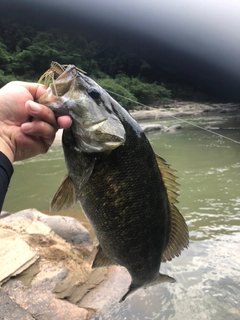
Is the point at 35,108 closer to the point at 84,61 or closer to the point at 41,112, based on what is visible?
the point at 41,112

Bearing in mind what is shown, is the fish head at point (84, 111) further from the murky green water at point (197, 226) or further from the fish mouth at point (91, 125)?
the murky green water at point (197, 226)

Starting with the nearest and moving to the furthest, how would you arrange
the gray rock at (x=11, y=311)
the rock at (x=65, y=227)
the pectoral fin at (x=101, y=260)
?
the pectoral fin at (x=101, y=260) < the gray rock at (x=11, y=311) < the rock at (x=65, y=227)

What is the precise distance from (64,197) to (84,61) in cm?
5637

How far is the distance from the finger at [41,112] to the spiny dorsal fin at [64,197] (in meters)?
0.39

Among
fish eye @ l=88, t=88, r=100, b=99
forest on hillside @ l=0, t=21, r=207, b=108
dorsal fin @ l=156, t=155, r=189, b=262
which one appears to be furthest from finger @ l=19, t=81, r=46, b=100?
forest on hillside @ l=0, t=21, r=207, b=108

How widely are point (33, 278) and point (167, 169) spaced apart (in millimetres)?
2629

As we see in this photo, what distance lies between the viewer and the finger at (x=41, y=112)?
5.45 ft

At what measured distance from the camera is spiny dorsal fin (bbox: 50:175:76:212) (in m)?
1.82

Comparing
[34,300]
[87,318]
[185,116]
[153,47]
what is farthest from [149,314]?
[153,47]

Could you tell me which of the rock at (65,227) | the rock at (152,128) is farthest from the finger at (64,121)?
the rock at (152,128)

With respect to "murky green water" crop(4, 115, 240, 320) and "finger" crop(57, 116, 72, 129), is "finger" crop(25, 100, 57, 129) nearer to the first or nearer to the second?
"finger" crop(57, 116, 72, 129)

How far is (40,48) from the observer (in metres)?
46.7

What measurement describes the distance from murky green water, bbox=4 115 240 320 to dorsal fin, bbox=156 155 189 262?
1.92 metres

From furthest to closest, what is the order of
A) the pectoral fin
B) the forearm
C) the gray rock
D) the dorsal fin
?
the gray rock → the pectoral fin → the dorsal fin → the forearm
